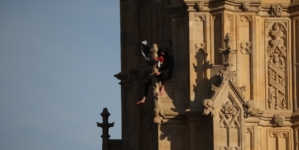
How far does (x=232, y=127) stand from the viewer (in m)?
72.9

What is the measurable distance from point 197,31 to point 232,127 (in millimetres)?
3019

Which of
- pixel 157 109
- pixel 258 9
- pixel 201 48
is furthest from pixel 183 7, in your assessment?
pixel 157 109

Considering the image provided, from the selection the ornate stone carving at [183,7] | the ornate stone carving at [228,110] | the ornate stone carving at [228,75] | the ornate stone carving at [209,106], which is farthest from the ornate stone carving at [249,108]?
the ornate stone carving at [183,7]

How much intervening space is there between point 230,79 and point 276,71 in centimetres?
236

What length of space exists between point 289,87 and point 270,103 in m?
0.71

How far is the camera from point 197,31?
74.1 metres

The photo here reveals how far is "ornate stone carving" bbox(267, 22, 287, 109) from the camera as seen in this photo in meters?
74.9

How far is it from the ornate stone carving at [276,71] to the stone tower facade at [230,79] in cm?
3

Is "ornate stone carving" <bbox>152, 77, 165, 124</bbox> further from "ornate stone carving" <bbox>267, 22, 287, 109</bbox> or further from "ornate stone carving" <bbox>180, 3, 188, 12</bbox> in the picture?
"ornate stone carving" <bbox>267, 22, 287, 109</bbox>

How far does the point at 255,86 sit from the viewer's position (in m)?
74.2

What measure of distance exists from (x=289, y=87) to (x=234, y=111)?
8.65ft

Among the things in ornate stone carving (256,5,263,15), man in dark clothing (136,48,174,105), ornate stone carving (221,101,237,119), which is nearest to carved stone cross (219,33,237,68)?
ornate stone carving (221,101,237,119)

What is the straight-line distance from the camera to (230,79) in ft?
240

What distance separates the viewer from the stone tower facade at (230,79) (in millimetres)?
73000
